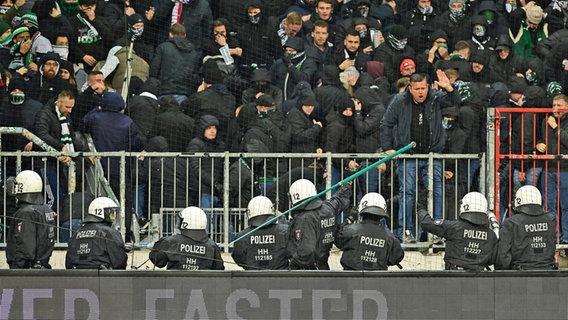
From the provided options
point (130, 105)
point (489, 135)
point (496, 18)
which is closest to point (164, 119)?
point (130, 105)

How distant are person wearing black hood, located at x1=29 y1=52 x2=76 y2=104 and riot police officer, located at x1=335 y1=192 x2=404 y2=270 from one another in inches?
180

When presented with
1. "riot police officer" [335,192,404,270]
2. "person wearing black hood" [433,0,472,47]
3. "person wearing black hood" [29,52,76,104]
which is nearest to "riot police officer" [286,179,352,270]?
"riot police officer" [335,192,404,270]

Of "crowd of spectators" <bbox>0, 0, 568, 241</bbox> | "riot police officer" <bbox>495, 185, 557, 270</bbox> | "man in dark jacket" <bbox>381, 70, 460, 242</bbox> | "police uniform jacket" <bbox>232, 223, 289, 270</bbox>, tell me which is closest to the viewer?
"riot police officer" <bbox>495, 185, 557, 270</bbox>

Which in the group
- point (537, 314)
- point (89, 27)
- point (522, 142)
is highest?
point (89, 27)

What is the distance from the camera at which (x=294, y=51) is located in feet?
76.1

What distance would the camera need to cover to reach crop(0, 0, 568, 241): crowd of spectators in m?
20.9

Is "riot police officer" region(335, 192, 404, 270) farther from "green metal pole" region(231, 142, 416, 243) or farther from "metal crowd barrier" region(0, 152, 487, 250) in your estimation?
"metal crowd barrier" region(0, 152, 487, 250)

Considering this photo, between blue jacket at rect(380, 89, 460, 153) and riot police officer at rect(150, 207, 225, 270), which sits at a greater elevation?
blue jacket at rect(380, 89, 460, 153)

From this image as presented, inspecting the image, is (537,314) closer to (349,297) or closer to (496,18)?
(349,297)

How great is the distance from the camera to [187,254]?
18.6 meters

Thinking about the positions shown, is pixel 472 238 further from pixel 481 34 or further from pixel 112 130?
pixel 481 34

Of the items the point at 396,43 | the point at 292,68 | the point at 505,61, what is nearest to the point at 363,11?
the point at 396,43

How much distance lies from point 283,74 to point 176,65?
1352 millimetres

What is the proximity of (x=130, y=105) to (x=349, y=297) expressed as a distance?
5.10 metres
